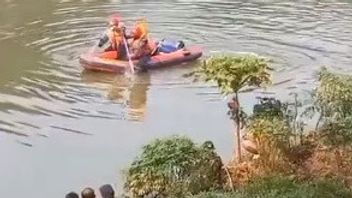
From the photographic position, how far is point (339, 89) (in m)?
8.33

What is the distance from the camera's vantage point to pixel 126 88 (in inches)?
515

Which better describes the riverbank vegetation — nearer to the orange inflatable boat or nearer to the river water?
the river water

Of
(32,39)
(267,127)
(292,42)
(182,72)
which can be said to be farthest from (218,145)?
(32,39)

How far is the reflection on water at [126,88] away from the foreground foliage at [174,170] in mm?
3473

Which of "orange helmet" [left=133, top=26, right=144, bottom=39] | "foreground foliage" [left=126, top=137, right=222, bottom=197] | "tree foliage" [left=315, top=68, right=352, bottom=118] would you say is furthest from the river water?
"tree foliage" [left=315, top=68, right=352, bottom=118]

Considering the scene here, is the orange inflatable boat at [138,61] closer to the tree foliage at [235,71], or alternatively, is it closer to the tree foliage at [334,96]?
the tree foliage at [235,71]

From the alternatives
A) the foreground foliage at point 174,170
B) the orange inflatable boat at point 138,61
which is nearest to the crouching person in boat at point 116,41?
the orange inflatable boat at point 138,61

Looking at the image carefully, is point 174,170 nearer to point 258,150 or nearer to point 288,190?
point 258,150

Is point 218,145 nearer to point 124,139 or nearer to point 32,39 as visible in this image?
point 124,139

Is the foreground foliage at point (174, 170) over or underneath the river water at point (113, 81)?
over

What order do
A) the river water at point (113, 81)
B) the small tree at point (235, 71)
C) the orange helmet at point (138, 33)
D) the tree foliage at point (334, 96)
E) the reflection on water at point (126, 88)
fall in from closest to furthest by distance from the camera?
the tree foliage at point (334, 96), the small tree at point (235, 71), the river water at point (113, 81), the reflection on water at point (126, 88), the orange helmet at point (138, 33)

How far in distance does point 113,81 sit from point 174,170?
545 cm

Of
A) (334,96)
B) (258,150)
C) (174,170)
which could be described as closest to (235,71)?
(258,150)

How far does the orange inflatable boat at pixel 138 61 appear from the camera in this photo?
13.6m
